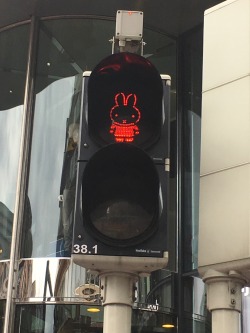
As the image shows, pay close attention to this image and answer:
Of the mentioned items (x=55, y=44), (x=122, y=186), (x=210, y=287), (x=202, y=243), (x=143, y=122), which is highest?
(x=55, y=44)

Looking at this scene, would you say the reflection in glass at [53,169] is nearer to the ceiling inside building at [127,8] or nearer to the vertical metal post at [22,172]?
the vertical metal post at [22,172]

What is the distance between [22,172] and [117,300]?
7098 millimetres

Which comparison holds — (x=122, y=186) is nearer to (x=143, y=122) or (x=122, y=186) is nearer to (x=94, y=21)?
(x=143, y=122)

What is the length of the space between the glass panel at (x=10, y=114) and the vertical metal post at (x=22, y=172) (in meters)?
0.14

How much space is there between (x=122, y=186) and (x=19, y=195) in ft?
22.3

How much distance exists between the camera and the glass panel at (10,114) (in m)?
9.80

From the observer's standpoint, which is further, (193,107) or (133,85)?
Result: (193,107)

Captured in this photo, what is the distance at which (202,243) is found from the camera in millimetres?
3188

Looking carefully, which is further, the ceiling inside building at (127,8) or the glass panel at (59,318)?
the ceiling inside building at (127,8)

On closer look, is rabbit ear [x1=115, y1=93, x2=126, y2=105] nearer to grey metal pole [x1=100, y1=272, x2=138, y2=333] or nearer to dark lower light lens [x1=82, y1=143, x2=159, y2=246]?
dark lower light lens [x1=82, y1=143, x2=159, y2=246]

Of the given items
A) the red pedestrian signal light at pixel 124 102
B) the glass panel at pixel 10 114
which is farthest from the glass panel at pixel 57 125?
the red pedestrian signal light at pixel 124 102

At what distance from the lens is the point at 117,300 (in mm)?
3037

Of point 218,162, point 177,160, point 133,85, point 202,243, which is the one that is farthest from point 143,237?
point 177,160

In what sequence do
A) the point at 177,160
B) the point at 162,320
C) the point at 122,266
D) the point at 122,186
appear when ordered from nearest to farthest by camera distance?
1. the point at 122,266
2. the point at 122,186
3. the point at 162,320
4. the point at 177,160
